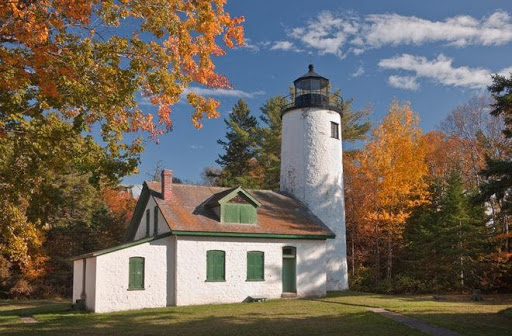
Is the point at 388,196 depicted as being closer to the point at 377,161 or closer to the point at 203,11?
the point at 377,161

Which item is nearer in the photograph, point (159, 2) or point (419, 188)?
point (159, 2)

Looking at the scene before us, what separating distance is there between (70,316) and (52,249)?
17773 millimetres

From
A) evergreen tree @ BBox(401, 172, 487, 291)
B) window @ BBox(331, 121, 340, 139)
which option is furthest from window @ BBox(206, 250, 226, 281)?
evergreen tree @ BBox(401, 172, 487, 291)

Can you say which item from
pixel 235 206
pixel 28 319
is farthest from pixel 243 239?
pixel 28 319

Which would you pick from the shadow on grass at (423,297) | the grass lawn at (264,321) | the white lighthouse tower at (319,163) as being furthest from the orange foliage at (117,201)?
the grass lawn at (264,321)

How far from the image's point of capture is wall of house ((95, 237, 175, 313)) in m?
20.4

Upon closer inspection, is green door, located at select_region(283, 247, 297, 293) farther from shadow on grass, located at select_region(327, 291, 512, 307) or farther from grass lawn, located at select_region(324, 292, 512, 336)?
grass lawn, located at select_region(324, 292, 512, 336)

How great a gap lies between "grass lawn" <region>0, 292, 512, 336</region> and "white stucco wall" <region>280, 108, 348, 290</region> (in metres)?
7.03

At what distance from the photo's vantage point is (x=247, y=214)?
2405cm

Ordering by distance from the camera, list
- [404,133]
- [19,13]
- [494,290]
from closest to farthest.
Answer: [19,13], [494,290], [404,133]

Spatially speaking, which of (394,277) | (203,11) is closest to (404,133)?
(394,277)

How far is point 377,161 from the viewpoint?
30828 millimetres

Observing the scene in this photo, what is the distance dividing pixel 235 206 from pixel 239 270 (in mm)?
2958

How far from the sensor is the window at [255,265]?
23203 millimetres
